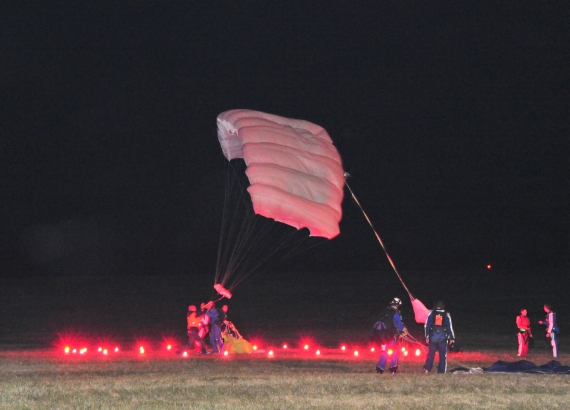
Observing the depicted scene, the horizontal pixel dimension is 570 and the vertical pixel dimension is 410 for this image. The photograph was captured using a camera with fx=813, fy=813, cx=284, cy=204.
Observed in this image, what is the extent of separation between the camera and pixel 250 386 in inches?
461

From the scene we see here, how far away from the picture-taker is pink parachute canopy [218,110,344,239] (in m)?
15.5

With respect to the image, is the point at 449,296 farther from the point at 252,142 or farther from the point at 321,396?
the point at 321,396

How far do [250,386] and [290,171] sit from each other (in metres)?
5.47

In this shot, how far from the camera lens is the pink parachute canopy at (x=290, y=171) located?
15.5 metres

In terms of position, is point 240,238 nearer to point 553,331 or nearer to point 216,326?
point 216,326

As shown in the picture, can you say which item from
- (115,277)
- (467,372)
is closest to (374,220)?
(115,277)

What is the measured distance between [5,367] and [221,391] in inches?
216

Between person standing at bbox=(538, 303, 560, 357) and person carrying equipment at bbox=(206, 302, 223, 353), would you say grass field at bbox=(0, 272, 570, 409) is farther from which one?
person carrying equipment at bbox=(206, 302, 223, 353)

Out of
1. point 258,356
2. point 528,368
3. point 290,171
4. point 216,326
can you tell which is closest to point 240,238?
point 216,326

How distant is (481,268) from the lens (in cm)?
7262

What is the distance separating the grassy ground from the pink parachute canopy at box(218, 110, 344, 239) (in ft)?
9.37

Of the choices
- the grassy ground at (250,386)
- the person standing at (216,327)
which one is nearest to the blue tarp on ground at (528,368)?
the grassy ground at (250,386)

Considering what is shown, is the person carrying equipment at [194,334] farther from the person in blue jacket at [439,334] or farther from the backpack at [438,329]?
the backpack at [438,329]

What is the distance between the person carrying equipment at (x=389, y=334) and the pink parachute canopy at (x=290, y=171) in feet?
7.04
